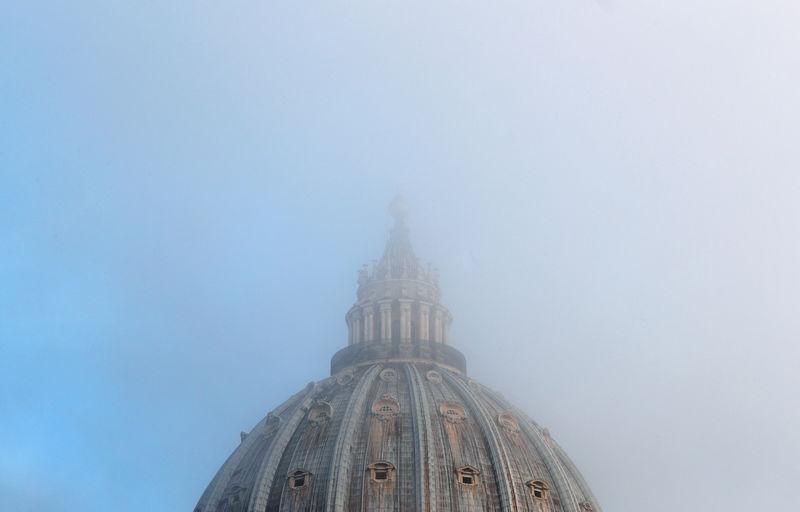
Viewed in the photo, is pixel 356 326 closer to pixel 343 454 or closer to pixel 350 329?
pixel 350 329

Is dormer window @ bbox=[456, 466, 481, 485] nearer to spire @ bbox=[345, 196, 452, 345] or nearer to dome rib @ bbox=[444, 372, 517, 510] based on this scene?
dome rib @ bbox=[444, 372, 517, 510]

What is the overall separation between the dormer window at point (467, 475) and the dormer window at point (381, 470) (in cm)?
435

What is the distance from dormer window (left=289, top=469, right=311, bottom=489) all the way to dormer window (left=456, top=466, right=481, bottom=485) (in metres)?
9.73

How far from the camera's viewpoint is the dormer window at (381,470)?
66.2m

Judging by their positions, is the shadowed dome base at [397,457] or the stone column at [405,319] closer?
the shadowed dome base at [397,457]

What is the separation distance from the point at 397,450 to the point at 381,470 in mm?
2287

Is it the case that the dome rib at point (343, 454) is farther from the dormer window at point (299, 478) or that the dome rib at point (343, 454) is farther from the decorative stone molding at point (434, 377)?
the decorative stone molding at point (434, 377)

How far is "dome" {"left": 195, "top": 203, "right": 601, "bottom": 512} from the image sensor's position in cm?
6594

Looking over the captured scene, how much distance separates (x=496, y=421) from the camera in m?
73.8

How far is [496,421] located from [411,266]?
22.2 meters

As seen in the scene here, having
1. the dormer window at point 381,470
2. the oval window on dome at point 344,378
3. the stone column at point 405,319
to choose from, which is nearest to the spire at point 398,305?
the stone column at point 405,319

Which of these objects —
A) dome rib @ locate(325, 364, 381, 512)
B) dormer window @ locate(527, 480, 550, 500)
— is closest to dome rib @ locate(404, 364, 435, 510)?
dome rib @ locate(325, 364, 381, 512)

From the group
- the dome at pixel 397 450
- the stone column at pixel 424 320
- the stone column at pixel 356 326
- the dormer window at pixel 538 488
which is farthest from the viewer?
the stone column at pixel 356 326

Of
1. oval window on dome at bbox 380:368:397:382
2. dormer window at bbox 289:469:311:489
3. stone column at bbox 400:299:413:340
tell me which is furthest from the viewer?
stone column at bbox 400:299:413:340
